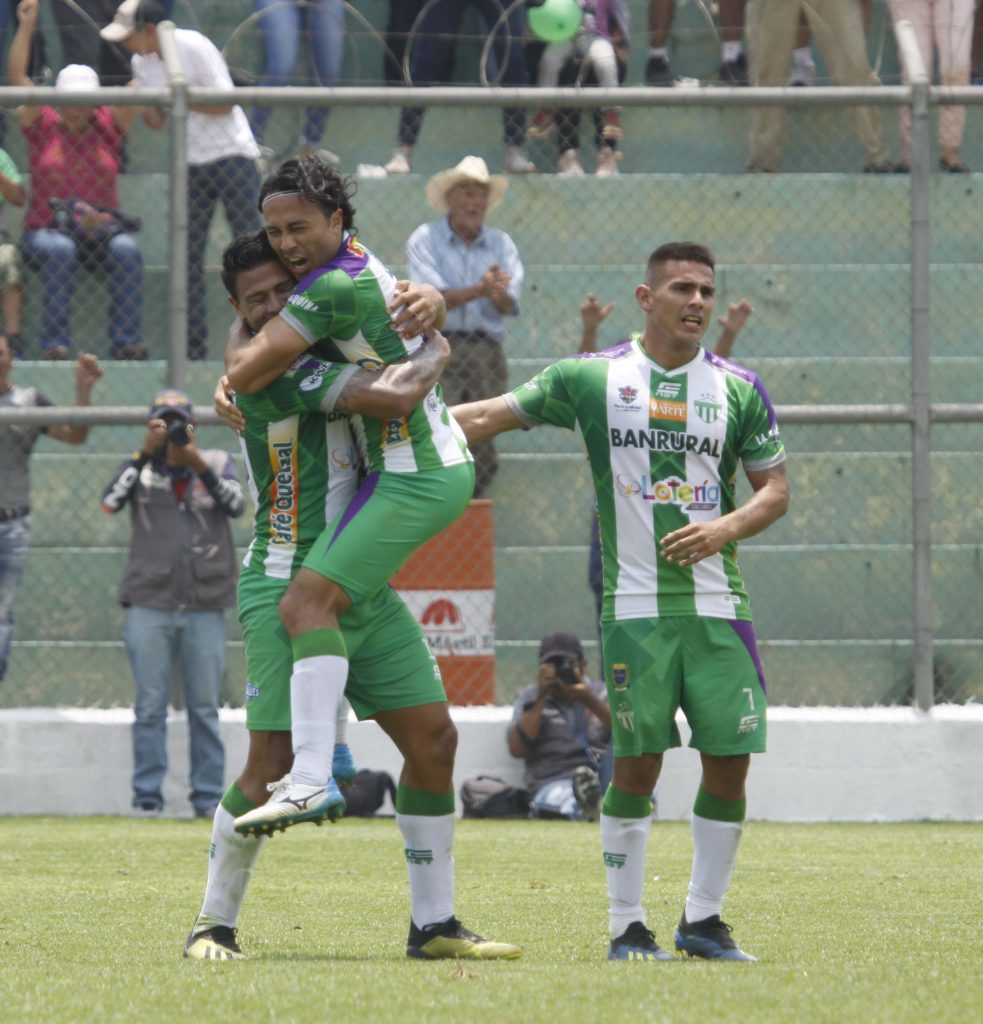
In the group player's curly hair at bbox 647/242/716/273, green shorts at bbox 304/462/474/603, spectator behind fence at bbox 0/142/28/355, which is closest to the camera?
green shorts at bbox 304/462/474/603

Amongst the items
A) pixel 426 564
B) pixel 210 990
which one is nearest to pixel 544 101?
pixel 426 564

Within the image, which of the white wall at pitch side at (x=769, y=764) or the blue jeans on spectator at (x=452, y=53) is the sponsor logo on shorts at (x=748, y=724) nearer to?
the white wall at pitch side at (x=769, y=764)

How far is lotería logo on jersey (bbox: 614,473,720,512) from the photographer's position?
5699 mm

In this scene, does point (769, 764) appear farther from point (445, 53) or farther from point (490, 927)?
point (445, 53)

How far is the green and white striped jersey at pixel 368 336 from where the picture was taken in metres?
5.13

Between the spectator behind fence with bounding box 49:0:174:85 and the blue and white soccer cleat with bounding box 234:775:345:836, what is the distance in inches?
291

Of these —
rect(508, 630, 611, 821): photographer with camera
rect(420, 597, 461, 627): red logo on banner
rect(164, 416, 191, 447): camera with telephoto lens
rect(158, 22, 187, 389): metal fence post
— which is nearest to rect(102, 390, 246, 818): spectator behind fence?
rect(164, 416, 191, 447): camera with telephoto lens

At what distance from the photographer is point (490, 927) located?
616 centimetres

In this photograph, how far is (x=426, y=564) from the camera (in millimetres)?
10891

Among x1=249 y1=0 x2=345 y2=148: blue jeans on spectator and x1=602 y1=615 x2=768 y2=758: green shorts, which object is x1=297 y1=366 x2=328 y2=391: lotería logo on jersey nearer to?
x1=602 y1=615 x2=768 y2=758: green shorts

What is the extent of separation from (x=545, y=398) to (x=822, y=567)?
19.1 feet

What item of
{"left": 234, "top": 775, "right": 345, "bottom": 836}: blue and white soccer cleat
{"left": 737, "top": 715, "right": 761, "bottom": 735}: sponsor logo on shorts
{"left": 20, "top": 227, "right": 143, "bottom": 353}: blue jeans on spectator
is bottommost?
{"left": 234, "top": 775, "right": 345, "bottom": 836}: blue and white soccer cleat

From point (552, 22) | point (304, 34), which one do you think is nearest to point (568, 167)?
point (552, 22)

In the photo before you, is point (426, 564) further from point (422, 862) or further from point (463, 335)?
point (422, 862)
